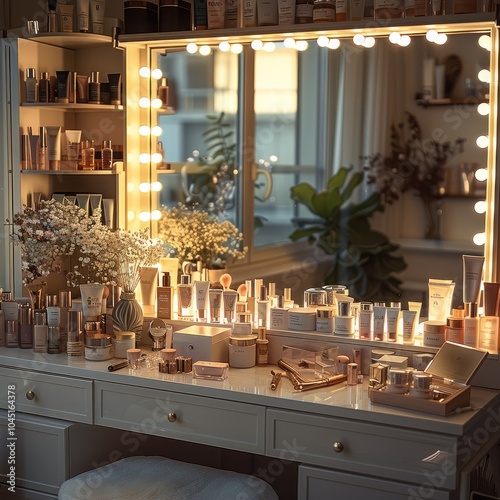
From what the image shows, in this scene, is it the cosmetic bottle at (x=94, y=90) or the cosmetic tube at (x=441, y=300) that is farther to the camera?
the cosmetic bottle at (x=94, y=90)

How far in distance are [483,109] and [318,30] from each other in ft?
1.69

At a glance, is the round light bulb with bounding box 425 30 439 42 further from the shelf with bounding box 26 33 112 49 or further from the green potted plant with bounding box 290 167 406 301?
the shelf with bounding box 26 33 112 49

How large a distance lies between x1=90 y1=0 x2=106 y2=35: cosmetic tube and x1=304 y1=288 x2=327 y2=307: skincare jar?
1087 mm

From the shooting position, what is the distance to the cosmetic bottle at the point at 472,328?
2.16 metres

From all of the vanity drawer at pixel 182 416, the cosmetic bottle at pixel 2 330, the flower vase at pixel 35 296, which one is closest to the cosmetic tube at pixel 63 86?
the flower vase at pixel 35 296

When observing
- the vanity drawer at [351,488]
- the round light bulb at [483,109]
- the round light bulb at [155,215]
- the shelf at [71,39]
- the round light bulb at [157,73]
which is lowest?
the vanity drawer at [351,488]

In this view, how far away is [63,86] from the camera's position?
2.62 meters

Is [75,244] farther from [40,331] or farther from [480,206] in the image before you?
[480,206]

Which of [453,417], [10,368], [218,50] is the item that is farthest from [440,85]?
[10,368]

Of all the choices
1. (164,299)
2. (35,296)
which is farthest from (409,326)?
(35,296)

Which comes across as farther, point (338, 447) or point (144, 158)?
point (144, 158)

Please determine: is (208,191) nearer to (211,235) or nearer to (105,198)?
(211,235)

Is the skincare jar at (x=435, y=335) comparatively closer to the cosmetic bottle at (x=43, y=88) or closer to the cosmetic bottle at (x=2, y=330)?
the cosmetic bottle at (x=2, y=330)

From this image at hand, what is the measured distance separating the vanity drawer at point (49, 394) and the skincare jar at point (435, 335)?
0.95 metres
